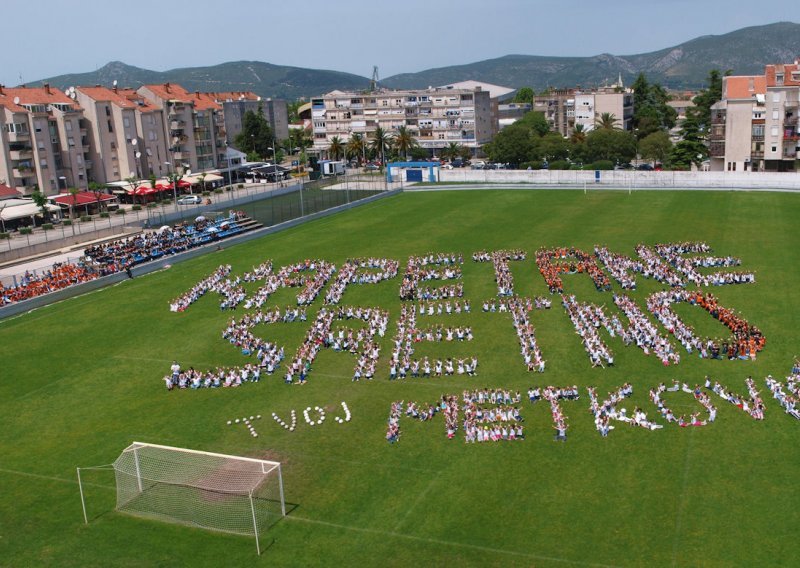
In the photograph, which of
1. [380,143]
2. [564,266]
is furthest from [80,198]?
[564,266]

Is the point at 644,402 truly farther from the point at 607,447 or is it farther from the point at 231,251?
the point at 231,251

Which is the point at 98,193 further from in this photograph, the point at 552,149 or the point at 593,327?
the point at 593,327

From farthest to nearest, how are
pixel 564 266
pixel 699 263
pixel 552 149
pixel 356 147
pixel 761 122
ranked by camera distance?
pixel 356 147 < pixel 552 149 < pixel 761 122 < pixel 564 266 < pixel 699 263

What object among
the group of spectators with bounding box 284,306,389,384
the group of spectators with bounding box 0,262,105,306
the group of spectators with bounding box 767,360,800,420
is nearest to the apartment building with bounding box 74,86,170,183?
the group of spectators with bounding box 0,262,105,306

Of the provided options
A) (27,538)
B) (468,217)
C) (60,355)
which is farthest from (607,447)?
(468,217)

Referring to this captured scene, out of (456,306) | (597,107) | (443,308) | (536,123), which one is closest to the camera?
(456,306)

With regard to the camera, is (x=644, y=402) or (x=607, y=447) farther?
(x=644, y=402)
